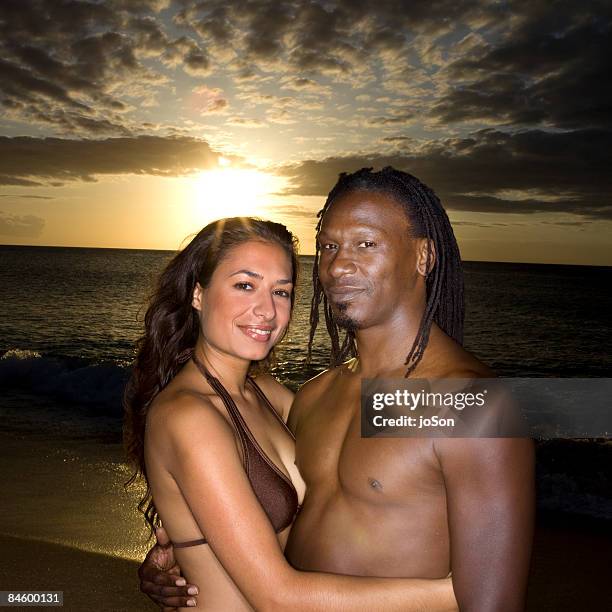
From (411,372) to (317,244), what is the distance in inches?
31.1

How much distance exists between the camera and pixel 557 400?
1482 cm

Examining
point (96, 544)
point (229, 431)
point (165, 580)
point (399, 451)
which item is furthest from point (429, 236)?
point (96, 544)

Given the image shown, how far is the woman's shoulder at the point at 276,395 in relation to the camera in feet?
11.4

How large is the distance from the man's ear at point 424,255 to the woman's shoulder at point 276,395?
1153mm

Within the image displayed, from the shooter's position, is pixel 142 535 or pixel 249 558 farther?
pixel 142 535

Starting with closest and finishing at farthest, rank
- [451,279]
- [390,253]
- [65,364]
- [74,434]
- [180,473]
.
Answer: [180,473], [390,253], [451,279], [74,434], [65,364]

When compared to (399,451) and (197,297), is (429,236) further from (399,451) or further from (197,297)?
(197,297)

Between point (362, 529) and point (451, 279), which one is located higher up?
point (451, 279)

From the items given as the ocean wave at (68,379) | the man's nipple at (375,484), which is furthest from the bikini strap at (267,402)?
the ocean wave at (68,379)

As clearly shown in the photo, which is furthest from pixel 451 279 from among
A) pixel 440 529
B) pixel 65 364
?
pixel 65 364

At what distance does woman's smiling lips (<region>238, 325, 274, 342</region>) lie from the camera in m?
2.91

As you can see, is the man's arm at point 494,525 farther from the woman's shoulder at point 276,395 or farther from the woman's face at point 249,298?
the woman's shoulder at point 276,395

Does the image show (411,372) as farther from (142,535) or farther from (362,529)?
(142,535)

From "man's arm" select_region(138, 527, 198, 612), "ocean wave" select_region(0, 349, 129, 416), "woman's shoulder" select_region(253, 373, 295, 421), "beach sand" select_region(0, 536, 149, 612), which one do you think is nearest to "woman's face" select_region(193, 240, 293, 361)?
"woman's shoulder" select_region(253, 373, 295, 421)
